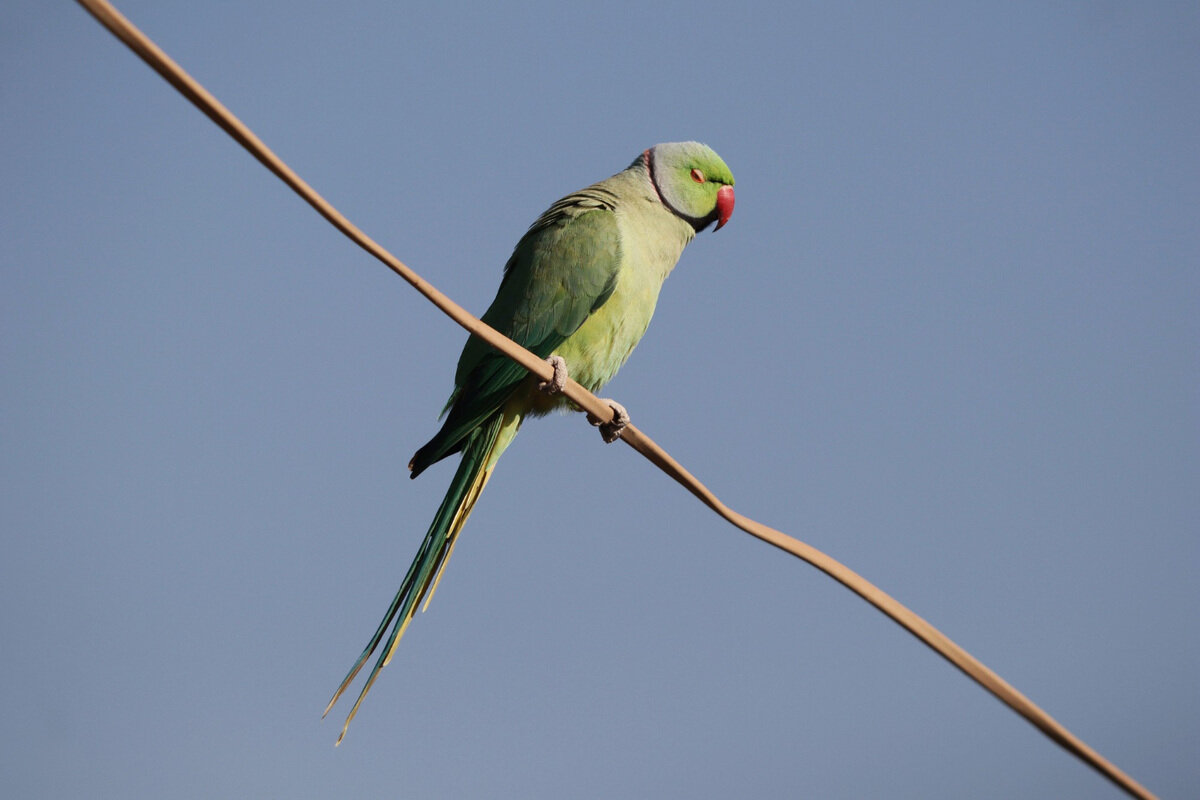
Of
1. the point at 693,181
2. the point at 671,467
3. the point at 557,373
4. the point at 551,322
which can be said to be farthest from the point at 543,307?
the point at 671,467

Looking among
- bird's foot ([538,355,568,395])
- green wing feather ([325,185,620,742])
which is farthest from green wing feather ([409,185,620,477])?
bird's foot ([538,355,568,395])

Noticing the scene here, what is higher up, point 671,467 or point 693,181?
Answer: point 693,181

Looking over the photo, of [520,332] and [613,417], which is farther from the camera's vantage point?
[520,332]

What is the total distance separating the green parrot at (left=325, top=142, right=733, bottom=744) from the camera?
3672mm

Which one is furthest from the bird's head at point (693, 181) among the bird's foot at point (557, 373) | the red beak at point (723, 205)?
the bird's foot at point (557, 373)

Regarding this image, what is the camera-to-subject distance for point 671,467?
209 cm

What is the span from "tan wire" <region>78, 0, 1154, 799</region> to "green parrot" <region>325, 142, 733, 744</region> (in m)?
1.45

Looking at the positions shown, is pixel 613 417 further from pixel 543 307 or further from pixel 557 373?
pixel 543 307

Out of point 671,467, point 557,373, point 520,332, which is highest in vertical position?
point 520,332

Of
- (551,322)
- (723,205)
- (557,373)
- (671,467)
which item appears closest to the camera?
(671,467)

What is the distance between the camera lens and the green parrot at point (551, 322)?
367 centimetres

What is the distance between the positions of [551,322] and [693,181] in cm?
112

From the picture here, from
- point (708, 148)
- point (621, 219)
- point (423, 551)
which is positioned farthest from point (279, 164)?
point (708, 148)

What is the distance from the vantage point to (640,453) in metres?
2.26
